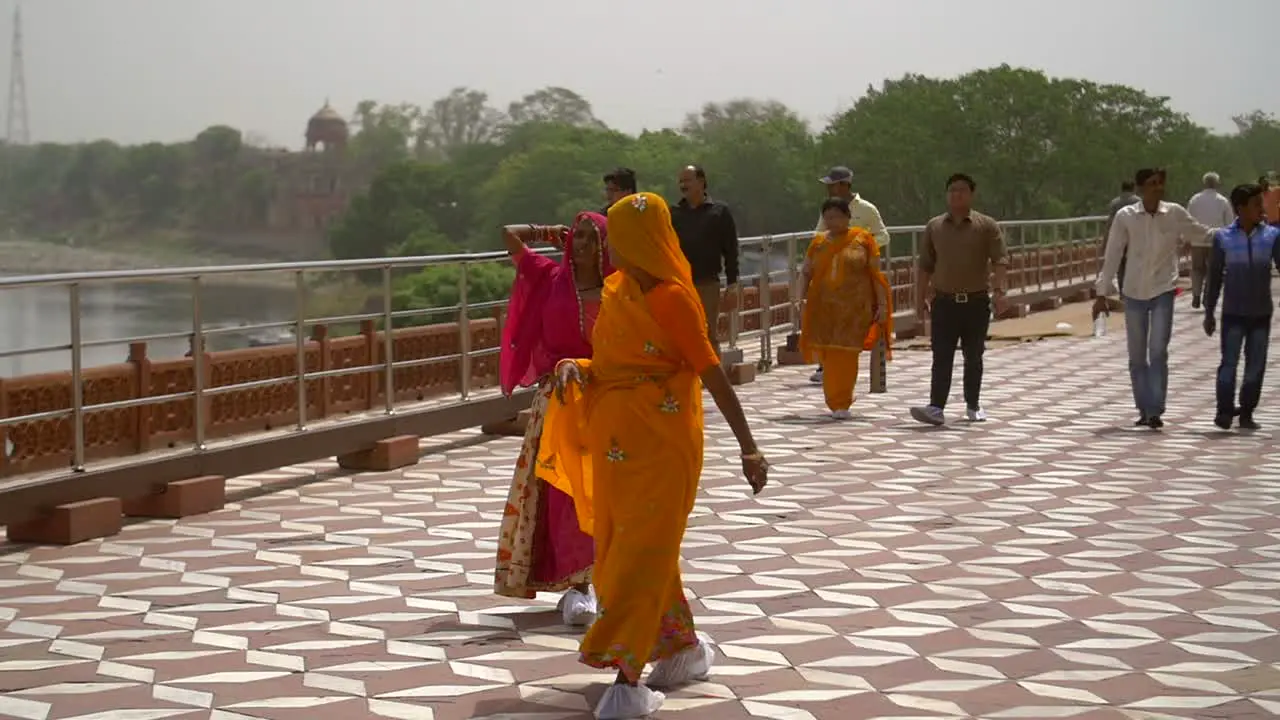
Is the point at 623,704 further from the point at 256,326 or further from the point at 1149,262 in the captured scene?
the point at 1149,262

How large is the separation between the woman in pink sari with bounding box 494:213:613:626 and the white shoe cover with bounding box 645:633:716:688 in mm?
889

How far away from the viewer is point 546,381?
6199 millimetres

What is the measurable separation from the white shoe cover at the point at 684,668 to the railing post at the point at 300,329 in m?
4.73

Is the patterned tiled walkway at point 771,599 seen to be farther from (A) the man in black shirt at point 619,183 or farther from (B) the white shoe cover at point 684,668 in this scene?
(A) the man in black shirt at point 619,183

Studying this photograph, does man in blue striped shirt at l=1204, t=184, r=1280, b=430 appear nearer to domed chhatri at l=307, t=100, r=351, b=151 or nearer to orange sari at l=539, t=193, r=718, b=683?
orange sari at l=539, t=193, r=718, b=683

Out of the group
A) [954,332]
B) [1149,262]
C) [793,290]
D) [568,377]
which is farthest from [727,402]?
[793,290]

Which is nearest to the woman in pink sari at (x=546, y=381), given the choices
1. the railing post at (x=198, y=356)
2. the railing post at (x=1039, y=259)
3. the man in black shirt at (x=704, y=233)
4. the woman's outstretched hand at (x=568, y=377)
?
the woman's outstretched hand at (x=568, y=377)

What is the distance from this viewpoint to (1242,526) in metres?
8.20

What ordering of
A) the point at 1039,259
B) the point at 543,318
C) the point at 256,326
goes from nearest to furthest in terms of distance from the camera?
the point at 543,318, the point at 256,326, the point at 1039,259

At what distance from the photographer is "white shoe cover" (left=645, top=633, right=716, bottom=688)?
5195 mm

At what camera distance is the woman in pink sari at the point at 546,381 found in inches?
242

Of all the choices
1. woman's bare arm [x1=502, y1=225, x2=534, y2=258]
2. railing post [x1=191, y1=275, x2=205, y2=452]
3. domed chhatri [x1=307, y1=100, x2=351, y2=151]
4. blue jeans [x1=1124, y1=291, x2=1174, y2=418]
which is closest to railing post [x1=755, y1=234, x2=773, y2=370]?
blue jeans [x1=1124, y1=291, x2=1174, y2=418]

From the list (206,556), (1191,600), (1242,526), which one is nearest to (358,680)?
(206,556)

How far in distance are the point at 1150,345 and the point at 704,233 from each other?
9.66ft
